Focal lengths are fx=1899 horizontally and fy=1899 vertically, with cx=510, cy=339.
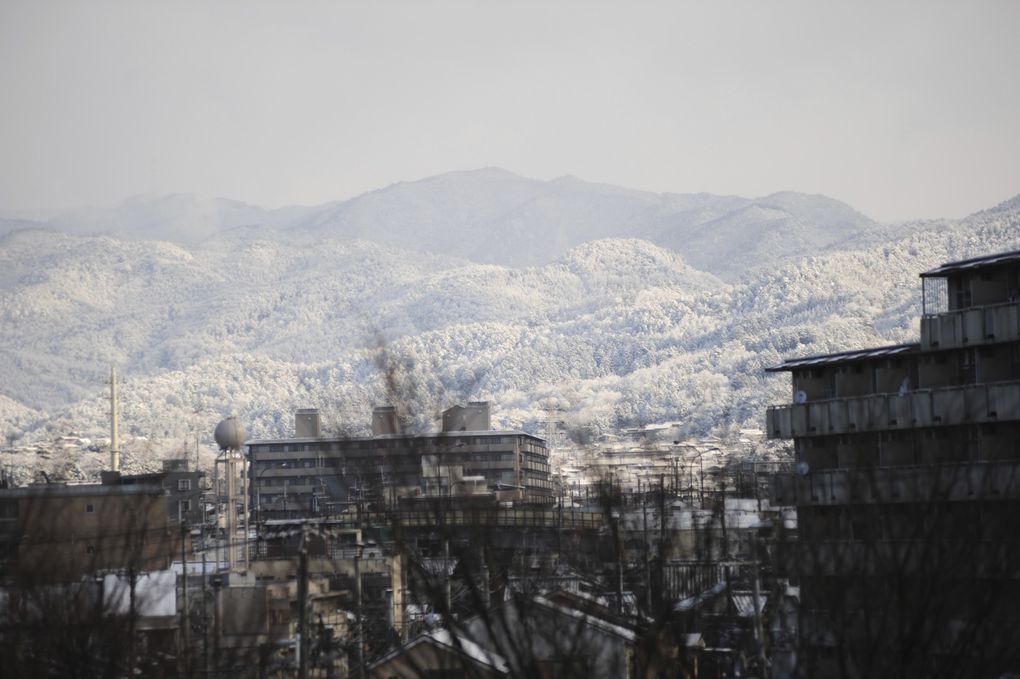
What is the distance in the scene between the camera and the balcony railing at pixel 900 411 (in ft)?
122

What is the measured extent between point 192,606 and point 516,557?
10.1 metres

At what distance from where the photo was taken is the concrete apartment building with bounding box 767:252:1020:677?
88.4 feet

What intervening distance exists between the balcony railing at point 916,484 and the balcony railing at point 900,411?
1098mm

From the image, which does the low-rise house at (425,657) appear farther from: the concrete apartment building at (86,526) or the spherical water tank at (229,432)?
the spherical water tank at (229,432)

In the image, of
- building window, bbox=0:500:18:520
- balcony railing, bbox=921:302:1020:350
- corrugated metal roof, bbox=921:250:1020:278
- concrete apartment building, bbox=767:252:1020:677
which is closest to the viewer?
concrete apartment building, bbox=767:252:1020:677

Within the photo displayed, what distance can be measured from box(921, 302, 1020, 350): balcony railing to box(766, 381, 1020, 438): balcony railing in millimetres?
961

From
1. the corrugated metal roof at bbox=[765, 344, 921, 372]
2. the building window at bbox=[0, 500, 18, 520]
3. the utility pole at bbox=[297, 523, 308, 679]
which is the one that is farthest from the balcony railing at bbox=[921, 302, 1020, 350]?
the building window at bbox=[0, 500, 18, 520]

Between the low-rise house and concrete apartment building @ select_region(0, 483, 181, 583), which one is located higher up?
concrete apartment building @ select_region(0, 483, 181, 583)

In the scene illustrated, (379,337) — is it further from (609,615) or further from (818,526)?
(818,526)

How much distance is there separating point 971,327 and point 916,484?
8061 mm

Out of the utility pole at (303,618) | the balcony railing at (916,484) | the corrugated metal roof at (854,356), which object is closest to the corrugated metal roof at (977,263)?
the corrugated metal roof at (854,356)

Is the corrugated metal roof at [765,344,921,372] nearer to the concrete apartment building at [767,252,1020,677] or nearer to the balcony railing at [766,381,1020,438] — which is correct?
the concrete apartment building at [767,252,1020,677]

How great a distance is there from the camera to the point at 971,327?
3856cm

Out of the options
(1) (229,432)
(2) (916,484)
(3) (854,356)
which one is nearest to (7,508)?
(1) (229,432)
